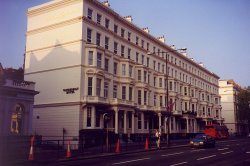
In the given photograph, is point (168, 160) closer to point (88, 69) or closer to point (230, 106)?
point (88, 69)

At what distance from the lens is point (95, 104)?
39.3 m

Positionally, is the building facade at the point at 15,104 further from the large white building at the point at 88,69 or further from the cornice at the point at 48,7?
the cornice at the point at 48,7

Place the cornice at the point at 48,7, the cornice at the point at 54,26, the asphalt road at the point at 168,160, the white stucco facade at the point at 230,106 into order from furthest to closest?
1. the white stucco facade at the point at 230,106
2. the cornice at the point at 48,7
3. the cornice at the point at 54,26
4. the asphalt road at the point at 168,160

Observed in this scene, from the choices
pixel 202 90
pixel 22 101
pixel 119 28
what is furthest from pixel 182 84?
pixel 22 101

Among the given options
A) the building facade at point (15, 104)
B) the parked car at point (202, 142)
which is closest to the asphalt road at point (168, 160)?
the parked car at point (202, 142)

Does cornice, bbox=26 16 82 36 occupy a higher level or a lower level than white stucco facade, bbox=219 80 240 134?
higher

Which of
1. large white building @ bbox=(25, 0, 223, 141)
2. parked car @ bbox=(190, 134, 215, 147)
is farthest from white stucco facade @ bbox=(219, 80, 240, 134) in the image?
parked car @ bbox=(190, 134, 215, 147)

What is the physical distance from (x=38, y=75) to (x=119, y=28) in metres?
15.0

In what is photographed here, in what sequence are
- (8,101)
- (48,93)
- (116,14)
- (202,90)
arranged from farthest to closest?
(202,90), (116,14), (48,93), (8,101)

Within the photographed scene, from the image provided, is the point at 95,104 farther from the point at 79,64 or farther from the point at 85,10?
the point at 85,10

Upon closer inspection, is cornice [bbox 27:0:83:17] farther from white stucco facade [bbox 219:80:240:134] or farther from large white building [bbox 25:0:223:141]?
white stucco facade [bbox 219:80:240:134]

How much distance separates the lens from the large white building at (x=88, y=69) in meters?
39.6

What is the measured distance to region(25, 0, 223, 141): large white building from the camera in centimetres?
3956

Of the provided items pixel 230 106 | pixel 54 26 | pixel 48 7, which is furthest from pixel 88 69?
pixel 230 106
